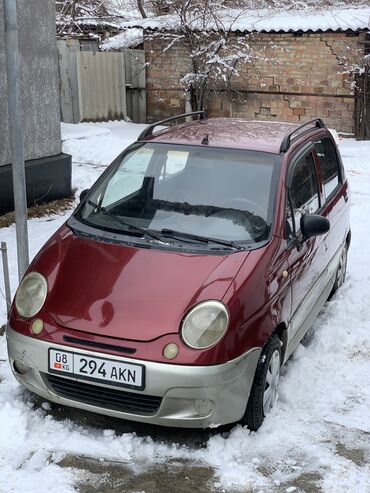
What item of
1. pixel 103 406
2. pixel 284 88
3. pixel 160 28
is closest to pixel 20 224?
pixel 103 406

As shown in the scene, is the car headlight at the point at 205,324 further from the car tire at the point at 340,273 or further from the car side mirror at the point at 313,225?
the car tire at the point at 340,273

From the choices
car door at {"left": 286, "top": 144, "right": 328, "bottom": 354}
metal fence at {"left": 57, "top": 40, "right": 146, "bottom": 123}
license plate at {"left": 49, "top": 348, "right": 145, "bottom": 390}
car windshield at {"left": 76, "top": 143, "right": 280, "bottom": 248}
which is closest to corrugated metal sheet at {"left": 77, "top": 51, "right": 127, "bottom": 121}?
metal fence at {"left": 57, "top": 40, "right": 146, "bottom": 123}

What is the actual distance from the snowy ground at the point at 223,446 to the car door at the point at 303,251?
0.37m

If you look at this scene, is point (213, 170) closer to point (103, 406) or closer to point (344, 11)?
point (103, 406)

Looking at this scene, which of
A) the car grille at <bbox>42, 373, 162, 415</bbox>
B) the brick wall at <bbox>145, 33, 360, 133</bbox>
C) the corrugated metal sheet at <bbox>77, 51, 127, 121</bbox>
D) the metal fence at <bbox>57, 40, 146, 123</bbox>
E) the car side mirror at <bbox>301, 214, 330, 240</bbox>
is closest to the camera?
the car grille at <bbox>42, 373, 162, 415</bbox>

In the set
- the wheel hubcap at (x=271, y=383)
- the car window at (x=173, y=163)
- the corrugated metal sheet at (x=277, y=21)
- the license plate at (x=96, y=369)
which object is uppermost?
the corrugated metal sheet at (x=277, y=21)

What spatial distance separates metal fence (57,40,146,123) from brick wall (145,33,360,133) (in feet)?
2.89

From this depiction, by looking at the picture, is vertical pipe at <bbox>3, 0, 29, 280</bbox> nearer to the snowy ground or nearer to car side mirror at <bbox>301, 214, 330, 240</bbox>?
the snowy ground

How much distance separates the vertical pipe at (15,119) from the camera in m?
4.05

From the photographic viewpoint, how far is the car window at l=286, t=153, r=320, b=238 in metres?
4.04

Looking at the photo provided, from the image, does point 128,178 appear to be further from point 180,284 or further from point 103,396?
point 103,396

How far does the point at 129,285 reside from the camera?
3.40 meters

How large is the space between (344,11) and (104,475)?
13.2 metres

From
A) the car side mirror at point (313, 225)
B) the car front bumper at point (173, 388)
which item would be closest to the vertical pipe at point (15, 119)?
the car front bumper at point (173, 388)
